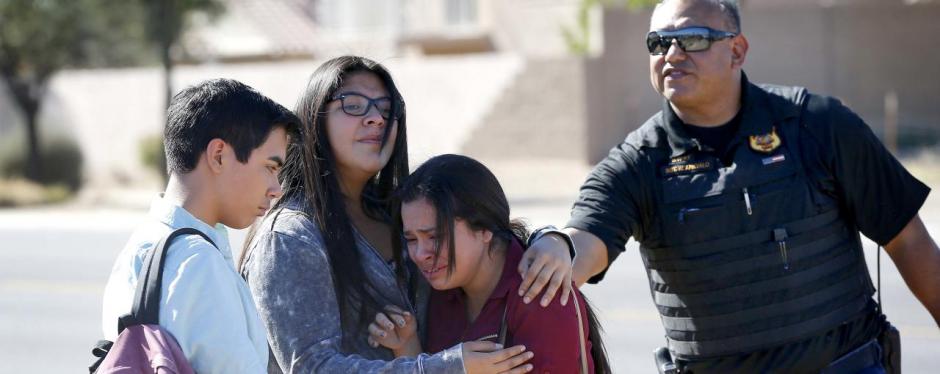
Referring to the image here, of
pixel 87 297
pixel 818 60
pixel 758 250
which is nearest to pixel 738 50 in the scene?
pixel 758 250

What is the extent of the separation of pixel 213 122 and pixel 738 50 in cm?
181

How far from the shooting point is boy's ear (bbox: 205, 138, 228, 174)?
8.95 ft

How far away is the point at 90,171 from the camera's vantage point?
28234mm

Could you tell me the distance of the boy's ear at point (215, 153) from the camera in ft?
8.95

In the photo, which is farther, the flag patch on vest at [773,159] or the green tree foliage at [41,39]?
the green tree foliage at [41,39]

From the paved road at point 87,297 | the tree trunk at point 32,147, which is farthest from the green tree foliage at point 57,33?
the paved road at point 87,297

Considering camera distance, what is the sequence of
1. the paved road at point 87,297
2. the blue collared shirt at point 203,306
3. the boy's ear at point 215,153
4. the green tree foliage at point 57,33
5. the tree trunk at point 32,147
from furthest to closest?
the tree trunk at point 32,147 → the green tree foliage at point 57,33 → the paved road at point 87,297 → the boy's ear at point 215,153 → the blue collared shirt at point 203,306

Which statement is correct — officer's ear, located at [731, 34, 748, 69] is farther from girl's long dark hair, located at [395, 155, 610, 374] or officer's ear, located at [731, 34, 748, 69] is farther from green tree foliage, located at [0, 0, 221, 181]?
green tree foliage, located at [0, 0, 221, 181]

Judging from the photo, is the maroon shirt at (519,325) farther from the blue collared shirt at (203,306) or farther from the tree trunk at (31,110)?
the tree trunk at (31,110)

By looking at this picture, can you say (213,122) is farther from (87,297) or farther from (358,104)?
(87,297)

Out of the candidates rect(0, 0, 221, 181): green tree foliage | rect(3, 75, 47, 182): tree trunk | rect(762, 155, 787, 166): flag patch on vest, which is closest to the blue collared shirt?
rect(762, 155, 787, 166): flag patch on vest

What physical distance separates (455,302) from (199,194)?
73cm

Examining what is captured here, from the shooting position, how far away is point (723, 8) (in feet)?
12.5

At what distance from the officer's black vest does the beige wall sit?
19.4 meters
